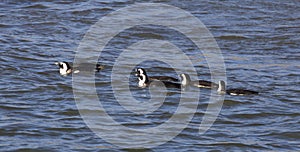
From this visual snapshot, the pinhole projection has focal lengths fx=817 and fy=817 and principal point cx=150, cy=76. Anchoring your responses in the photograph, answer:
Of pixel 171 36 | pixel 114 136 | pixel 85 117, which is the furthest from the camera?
pixel 171 36

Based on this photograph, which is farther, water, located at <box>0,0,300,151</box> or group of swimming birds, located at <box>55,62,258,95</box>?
group of swimming birds, located at <box>55,62,258,95</box>

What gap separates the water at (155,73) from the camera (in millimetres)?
11195

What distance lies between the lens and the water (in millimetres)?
11195

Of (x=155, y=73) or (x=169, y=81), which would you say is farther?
(x=155, y=73)

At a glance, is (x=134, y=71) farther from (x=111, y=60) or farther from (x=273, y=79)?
(x=273, y=79)

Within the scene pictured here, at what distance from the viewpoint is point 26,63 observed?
598 inches

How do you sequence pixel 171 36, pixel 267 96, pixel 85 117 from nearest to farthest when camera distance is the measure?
pixel 85 117
pixel 267 96
pixel 171 36

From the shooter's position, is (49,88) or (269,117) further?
(49,88)

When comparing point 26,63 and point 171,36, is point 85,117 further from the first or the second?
point 171,36

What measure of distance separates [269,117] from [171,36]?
5411mm

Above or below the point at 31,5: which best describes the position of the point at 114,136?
below

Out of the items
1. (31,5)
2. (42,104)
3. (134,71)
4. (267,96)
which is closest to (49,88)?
(42,104)

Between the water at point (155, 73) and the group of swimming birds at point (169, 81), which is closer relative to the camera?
the water at point (155, 73)

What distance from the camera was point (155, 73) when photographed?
15055 millimetres
